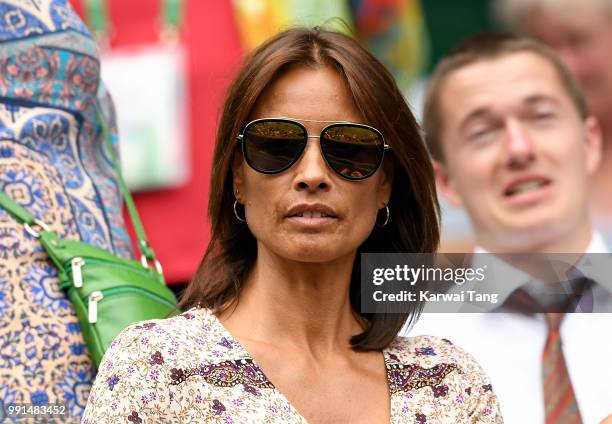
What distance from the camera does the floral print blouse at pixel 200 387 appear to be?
8.43ft

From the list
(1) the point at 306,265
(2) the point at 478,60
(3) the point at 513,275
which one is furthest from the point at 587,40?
(1) the point at 306,265

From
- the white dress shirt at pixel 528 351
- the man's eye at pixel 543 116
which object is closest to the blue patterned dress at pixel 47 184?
the white dress shirt at pixel 528 351

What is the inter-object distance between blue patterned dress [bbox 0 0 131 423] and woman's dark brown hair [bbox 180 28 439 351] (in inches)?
12.3

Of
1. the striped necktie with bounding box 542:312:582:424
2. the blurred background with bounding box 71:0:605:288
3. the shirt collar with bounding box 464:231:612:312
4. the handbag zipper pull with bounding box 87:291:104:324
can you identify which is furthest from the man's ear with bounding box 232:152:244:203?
the blurred background with bounding box 71:0:605:288

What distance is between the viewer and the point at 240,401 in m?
2.63

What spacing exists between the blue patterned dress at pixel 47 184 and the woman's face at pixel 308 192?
0.47 meters

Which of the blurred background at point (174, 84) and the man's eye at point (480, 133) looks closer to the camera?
the man's eye at point (480, 133)

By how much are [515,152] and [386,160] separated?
1.40 m

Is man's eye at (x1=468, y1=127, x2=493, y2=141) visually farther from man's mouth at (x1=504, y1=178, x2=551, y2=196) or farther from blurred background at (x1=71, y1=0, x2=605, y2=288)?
blurred background at (x1=71, y1=0, x2=605, y2=288)

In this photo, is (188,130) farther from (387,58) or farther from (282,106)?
(282,106)

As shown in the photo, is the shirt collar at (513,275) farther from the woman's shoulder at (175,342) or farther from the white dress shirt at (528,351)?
the woman's shoulder at (175,342)

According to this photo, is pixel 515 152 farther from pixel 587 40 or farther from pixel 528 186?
pixel 587 40

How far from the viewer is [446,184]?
460cm

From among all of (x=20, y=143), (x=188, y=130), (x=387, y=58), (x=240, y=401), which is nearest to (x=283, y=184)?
(x=240, y=401)
